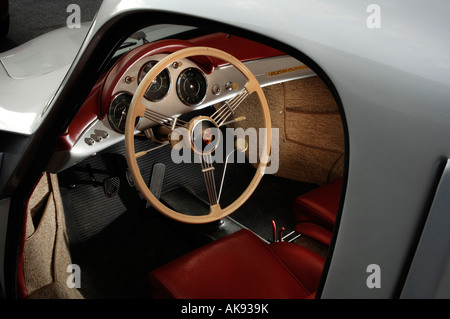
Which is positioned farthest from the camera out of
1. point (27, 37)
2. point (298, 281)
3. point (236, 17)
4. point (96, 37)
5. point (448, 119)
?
point (27, 37)

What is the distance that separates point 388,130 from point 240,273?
0.96 meters

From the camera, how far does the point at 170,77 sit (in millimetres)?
1590

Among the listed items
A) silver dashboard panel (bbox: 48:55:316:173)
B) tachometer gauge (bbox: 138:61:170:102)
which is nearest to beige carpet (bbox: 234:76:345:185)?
silver dashboard panel (bbox: 48:55:316:173)

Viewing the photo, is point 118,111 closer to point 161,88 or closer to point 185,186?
point 161,88

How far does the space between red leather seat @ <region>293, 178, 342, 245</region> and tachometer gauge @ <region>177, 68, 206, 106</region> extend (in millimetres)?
629

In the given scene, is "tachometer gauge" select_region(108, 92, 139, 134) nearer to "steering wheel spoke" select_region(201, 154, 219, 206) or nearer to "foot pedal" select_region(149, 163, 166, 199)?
"steering wheel spoke" select_region(201, 154, 219, 206)

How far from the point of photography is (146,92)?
155 centimetres

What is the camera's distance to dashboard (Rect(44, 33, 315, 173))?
1.48m

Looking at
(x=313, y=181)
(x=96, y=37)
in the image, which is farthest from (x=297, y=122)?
(x=96, y=37)

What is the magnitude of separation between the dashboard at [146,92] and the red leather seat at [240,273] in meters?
0.51

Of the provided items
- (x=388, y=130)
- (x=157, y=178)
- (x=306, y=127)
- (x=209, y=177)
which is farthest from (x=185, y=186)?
(x=388, y=130)

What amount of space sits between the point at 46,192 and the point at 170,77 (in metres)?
0.75

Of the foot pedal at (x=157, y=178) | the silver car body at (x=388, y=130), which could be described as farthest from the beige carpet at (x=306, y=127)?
the silver car body at (x=388, y=130)
